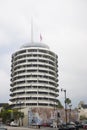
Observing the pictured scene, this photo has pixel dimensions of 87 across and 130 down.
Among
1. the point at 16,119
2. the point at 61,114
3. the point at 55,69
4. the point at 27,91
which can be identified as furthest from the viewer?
the point at 55,69

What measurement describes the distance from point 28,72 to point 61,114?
3043cm

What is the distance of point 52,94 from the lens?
539 feet

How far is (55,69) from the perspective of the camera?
174000 mm

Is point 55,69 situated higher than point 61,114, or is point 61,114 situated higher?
point 55,69

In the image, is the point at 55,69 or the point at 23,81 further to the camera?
the point at 55,69

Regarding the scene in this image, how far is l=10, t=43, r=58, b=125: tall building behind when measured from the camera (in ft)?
515

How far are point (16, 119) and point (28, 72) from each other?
36.7m

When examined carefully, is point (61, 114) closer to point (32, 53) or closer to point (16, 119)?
point (16, 119)

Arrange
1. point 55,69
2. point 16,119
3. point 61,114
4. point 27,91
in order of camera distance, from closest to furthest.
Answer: point 16,119
point 61,114
point 27,91
point 55,69

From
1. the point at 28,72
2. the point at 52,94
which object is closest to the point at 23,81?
the point at 28,72

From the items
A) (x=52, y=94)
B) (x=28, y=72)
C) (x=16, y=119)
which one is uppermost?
(x=28, y=72)

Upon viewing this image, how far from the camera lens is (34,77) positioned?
161 m

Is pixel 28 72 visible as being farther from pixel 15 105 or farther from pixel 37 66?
pixel 15 105

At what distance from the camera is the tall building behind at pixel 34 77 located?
515 ft
